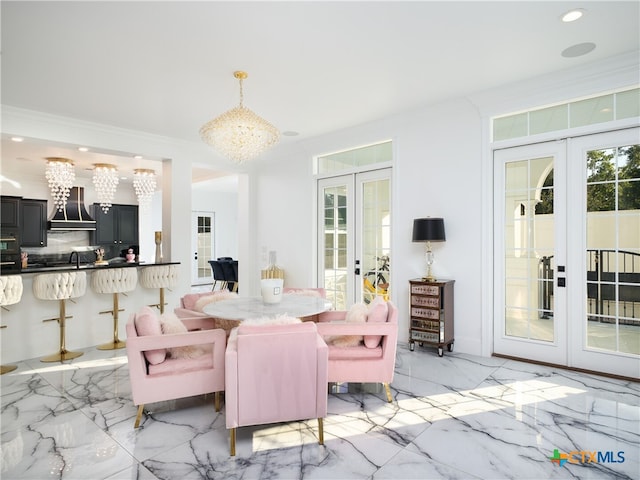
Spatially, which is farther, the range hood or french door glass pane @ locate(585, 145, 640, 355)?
the range hood

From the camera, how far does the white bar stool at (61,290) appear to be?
3865mm

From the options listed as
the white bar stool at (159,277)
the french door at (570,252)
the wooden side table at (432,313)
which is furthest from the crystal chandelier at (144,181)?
the french door at (570,252)

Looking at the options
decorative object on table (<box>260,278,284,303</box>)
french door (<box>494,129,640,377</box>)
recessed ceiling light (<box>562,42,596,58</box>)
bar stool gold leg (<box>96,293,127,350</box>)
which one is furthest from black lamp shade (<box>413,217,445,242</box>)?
bar stool gold leg (<box>96,293,127,350</box>)

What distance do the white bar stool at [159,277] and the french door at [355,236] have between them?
2.09 m

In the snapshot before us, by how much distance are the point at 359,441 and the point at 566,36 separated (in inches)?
129

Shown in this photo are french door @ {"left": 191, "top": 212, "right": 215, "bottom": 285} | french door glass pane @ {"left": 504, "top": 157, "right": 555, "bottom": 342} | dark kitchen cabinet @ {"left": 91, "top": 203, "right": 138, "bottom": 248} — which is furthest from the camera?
french door @ {"left": 191, "top": 212, "right": 215, "bottom": 285}

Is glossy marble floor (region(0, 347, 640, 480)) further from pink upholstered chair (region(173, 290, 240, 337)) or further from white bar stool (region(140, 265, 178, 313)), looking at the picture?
white bar stool (region(140, 265, 178, 313))

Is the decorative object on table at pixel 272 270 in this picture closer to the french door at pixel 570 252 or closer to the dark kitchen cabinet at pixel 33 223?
the french door at pixel 570 252

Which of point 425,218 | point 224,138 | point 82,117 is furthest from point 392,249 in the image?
point 82,117

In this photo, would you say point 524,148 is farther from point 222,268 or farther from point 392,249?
point 222,268

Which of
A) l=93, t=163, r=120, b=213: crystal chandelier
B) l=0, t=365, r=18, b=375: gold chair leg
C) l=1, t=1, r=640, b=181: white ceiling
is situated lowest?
l=0, t=365, r=18, b=375: gold chair leg

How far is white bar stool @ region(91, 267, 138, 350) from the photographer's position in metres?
4.34

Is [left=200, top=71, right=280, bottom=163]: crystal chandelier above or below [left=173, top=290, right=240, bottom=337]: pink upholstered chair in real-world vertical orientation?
above

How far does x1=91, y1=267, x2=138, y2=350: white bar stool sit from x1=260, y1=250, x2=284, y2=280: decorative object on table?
195 centimetres
